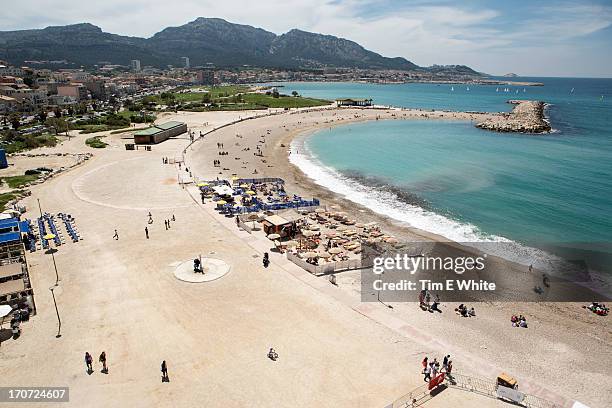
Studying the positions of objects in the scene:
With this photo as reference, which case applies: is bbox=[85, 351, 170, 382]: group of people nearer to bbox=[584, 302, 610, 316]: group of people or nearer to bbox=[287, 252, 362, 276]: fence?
bbox=[287, 252, 362, 276]: fence

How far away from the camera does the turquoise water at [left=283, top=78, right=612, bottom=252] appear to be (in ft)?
108

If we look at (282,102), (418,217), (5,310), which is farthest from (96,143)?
(282,102)

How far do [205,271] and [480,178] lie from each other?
38298mm

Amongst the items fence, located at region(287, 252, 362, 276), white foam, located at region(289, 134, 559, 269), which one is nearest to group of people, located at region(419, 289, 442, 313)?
fence, located at region(287, 252, 362, 276)

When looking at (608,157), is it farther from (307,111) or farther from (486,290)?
(307,111)

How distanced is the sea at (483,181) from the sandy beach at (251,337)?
11.2 meters

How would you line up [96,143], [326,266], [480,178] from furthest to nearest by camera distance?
[96,143] → [480,178] → [326,266]

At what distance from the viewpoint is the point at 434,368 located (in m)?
15.0

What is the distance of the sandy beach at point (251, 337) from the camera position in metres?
14.6

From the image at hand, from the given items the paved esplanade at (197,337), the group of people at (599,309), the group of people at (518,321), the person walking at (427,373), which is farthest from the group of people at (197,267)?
the group of people at (599,309)

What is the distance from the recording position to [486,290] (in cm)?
2306

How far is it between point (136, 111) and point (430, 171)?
87.5 m

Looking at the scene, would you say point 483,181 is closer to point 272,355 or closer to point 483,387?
→ point 483,387

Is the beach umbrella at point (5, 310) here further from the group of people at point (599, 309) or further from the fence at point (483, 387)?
the group of people at point (599, 309)
